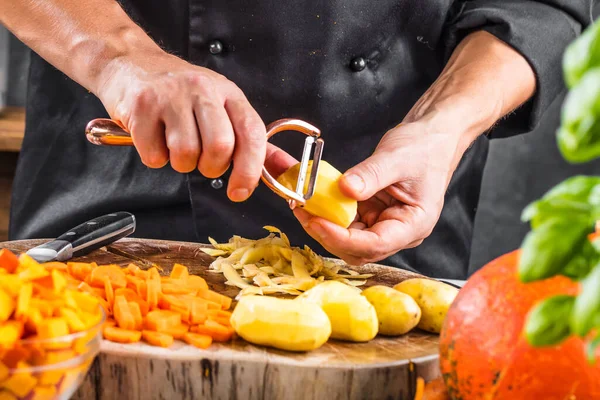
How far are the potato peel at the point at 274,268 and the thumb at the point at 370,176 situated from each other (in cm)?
19

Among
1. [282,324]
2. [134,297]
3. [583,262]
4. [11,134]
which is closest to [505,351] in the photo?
[583,262]

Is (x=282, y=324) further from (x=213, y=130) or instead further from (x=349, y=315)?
(x=213, y=130)

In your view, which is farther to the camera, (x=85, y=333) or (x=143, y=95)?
(x=143, y=95)

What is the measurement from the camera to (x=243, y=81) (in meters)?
1.69

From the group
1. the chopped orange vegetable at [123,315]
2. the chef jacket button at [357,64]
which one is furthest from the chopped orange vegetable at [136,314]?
the chef jacket button at [357,64]

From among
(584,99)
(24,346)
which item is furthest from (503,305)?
(24,346)

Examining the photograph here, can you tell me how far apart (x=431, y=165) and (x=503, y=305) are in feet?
2.55

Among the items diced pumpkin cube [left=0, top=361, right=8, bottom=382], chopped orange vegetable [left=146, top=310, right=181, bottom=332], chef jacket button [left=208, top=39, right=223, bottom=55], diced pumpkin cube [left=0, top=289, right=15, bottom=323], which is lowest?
chopped orange vegetable [left=146, top=310, right=181, bottom=332]

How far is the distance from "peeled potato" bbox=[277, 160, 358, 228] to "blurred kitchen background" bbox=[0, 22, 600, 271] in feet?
6.93

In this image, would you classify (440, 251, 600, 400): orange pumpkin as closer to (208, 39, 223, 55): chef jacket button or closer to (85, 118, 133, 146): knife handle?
(85, 118, 133, 146): knife handle

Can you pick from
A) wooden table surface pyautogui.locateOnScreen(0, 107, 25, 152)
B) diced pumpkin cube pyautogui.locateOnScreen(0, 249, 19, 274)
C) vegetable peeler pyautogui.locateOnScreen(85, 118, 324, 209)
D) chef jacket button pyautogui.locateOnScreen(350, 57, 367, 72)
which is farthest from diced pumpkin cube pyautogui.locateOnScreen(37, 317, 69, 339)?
wooden table surface pyautogui.locateOnScreen(0, 107, 25, 152)

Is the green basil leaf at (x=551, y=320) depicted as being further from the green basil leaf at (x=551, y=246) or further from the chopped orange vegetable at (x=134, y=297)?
the chopped orange vegetable at (x=134, y=297)

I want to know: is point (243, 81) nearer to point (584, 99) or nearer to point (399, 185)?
point (399, 185)

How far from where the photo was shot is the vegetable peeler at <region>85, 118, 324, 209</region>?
121 centimetres
